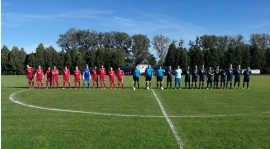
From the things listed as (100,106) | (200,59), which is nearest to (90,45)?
(200,59)

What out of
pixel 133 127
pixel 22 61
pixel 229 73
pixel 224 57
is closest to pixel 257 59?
pixel 224 57

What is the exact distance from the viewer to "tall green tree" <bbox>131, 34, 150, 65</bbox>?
323 feet

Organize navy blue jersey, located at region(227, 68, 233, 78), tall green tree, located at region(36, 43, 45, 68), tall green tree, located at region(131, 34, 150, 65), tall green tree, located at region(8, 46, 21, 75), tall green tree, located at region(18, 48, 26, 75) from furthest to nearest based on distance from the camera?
tall green tree, located at region(131, 34, 150, 65) < tall green tree, located at region(36, 43, 45, 68) < tall green tree, located at region(18, 48, 26, 75) < tall green tree, located at region(8, 46, 21, 75) < navy blue jersey, located at region(227, 68, 233, 78)

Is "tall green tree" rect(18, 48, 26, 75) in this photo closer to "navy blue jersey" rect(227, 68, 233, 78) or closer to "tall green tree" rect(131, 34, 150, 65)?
"tall green tree" rect(131, 34, 150, 65)

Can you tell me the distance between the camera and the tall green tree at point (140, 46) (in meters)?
98.5

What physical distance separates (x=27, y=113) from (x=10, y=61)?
69.3 metres

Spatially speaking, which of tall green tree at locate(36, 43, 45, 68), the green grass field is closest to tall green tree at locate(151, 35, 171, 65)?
tall green tree at locate(36, 43, 45, 68)

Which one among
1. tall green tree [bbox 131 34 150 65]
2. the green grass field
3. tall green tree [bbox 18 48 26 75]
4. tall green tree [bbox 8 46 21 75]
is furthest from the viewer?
tall green tree [bbox 131 34 150 65]

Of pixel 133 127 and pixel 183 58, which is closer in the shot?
pixel 133 127

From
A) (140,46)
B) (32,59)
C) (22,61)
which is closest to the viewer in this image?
(32,59)

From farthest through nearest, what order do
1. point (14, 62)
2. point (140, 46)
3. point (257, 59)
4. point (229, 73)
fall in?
point (140, 46) < point (14, 62) < point (257, 59) < point (229, 73)

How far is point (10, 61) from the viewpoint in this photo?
234 ft

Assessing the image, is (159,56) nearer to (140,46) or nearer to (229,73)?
(140,46)

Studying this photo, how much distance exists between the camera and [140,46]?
98.9 metres
